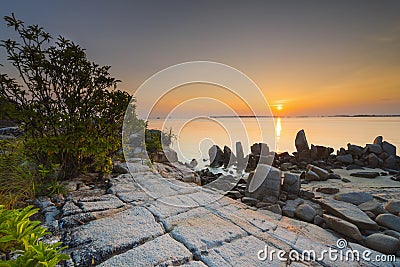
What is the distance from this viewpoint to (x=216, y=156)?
33.7 ft

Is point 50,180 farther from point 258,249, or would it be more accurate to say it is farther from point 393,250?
point 393,250

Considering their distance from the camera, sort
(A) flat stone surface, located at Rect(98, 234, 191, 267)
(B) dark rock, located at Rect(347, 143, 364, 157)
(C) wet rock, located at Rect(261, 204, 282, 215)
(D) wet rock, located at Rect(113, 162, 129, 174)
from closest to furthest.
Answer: (A) flat stone surface, located at Rect(98, 234, 191, 267) → (C) wet rock, located at Rect(261, 204, 282, 215) → (D) wet rock, located at Rect(113, 162, 129, 174) → (B) dark rock, located at Rect(347, 143, 364, 157)

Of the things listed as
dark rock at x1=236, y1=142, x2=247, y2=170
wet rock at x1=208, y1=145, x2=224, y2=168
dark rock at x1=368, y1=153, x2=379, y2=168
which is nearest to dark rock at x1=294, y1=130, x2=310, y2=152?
dark rock at x1=368, y1=153, x2=379, y2=168

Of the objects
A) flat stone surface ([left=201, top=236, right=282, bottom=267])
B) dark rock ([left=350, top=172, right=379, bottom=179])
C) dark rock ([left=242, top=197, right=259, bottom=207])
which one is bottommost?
dark rock ([left=242, top=197, right=259, bottom=207])

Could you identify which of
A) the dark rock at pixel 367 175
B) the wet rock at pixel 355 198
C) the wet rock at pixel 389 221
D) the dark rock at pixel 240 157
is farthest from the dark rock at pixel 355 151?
the wet rock at pixel 389 221

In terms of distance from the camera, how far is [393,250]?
2.60 meters

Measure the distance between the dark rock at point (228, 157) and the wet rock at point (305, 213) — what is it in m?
6.04

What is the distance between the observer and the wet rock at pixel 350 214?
3.29 meters

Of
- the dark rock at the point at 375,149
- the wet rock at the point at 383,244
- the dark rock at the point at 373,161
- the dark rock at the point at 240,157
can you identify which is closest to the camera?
the wet rock at the point at 383,244

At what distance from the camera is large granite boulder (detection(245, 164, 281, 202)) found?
4.63 meters

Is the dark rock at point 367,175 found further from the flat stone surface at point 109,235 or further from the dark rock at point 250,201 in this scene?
the flat stone surface at point 109,235

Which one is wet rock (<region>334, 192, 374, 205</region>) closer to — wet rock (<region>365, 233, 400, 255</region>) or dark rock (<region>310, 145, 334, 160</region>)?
wet rock (<region>365, 233, 400, 255</region>)

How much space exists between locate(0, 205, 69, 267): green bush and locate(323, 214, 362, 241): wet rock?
3.55 m

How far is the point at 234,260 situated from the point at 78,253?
1310 mm
